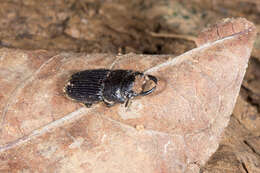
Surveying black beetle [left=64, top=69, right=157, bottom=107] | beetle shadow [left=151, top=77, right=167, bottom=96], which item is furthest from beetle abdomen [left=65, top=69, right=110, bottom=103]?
beetle shadow [left=151, top=77, right=167, bottom=96]

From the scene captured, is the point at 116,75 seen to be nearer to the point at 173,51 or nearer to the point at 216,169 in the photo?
the point at 216,169

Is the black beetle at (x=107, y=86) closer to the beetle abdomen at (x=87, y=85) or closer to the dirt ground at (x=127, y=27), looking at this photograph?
the beetle abdomen at (x=87, y=85)

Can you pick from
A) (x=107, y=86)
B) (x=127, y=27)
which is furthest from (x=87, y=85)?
(x=127, y=27)

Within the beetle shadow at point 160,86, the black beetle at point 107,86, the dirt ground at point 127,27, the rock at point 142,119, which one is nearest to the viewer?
the rock at point 142,119

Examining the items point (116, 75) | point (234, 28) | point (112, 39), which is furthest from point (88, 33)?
point (234, 28)

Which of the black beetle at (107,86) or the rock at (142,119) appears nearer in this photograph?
the rock at (142,119)

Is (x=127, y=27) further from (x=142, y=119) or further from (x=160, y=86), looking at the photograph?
(x=142, y=119)

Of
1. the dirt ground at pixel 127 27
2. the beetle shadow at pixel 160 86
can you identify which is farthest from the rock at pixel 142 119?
the dirt ground at pixel 127 27

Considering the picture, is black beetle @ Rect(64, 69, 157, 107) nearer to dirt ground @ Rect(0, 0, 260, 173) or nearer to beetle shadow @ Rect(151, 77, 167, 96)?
beetle shadow @ Rect(151, 77, 167, 96)
